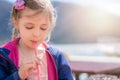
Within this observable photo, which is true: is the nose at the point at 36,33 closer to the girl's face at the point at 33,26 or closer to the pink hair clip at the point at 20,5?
the girl's face at the point at 33,26

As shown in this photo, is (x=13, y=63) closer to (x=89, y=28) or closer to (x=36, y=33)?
(x=36, y=33)

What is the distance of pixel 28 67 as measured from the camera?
132cm

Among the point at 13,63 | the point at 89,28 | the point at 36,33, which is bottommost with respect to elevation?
the point at 89,28

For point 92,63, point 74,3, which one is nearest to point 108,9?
point 74,3

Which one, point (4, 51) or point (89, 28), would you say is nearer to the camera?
point (4, 51)

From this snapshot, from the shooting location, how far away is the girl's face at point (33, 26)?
139 centimetres

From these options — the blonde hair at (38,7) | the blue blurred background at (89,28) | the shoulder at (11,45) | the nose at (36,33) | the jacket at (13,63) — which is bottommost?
the blue blurred background at (89,28)

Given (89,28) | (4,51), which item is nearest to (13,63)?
(4,51)

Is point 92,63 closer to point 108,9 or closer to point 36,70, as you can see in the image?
point 36,70

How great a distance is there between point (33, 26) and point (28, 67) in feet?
0.48

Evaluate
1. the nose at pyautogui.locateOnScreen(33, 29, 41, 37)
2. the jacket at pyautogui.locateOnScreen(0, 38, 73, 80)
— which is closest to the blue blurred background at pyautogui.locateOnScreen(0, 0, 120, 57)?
the jacket at pyautogui.locateOnScreen(0, 38, 73, 80)

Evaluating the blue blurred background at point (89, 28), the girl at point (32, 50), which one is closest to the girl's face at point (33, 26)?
the girl at point (32, 50)

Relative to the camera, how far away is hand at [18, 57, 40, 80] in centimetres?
132

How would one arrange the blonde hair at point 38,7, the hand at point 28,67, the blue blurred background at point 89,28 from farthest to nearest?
the blue blurred background at point 89,28 → the blonde hair at point 38,7 → the hand at point 28,67
